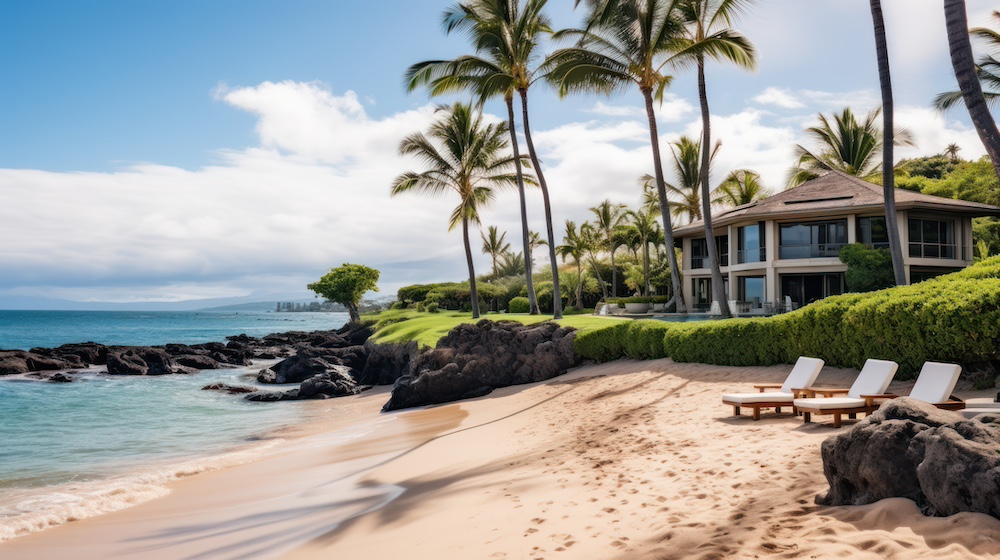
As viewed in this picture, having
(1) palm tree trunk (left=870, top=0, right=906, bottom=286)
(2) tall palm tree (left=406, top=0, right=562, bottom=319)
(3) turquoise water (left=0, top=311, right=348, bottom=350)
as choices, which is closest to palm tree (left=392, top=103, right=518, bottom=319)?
(2) tall palm tree (left=406, top=0, right=562, bottom=319)

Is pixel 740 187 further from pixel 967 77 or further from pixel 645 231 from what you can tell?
pixel 967 77

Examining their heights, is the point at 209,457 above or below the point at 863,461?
below

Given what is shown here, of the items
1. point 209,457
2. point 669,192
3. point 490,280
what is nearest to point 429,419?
point 209,457

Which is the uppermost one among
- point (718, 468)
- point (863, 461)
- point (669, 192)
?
point (669, 192)

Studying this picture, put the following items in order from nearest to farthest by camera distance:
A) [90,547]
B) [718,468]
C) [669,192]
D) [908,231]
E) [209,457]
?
[718,468] < [90,547] < [209,457] < [908,231] < [669,192]

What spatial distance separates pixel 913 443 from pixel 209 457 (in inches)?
471

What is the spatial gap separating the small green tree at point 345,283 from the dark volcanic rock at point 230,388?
25.4 metres

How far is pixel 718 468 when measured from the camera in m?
6.81

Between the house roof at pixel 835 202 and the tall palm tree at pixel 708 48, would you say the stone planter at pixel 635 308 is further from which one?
the tall palm tree at pixel 708 48

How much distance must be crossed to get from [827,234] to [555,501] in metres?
29.5

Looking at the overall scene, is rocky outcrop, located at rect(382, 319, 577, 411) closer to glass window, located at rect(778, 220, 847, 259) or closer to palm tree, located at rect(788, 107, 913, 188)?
glass window, located at rect(778, 220, 847, 259)

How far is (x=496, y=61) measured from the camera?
2781 cm

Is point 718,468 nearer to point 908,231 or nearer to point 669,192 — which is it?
point 908,231

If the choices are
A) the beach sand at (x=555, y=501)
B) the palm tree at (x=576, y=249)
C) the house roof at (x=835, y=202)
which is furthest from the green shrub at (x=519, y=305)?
the beach sand at (x=555, y=501)
